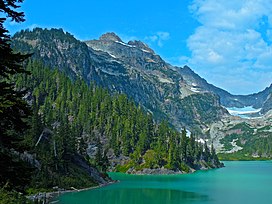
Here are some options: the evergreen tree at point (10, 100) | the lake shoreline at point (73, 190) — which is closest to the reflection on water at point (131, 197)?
the lake shoreline at point (73, 190)

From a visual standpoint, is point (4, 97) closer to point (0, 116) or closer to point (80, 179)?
point (0, 116)

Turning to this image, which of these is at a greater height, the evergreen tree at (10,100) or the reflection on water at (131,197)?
the evergreen tree at (10,100)

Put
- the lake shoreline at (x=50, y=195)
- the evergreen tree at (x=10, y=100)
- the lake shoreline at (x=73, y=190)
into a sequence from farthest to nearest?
the lake shoreline at (x=73, y=190) → the lake shoreline at (x=50, y=195) → the evergreen tree at (x=10, y=100)

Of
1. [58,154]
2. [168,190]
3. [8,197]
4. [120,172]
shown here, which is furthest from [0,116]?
[120,172]

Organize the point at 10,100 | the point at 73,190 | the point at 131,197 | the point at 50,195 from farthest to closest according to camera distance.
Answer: the point at 73,190 < the point at 131,197 < the point at 50,195 < the point at 10,100

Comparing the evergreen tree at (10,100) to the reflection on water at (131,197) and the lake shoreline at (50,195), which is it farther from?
the reflection on water at (131,197)

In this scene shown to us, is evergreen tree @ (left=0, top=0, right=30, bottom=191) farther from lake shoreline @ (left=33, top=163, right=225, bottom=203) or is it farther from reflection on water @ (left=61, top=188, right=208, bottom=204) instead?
reflection on water @ (left=61, top=188, right=208, bottom=204)

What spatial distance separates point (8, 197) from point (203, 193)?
284ft

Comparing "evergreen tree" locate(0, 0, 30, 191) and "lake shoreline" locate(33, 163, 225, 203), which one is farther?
"lake shoreline" locate(33, 163, 225, 203)

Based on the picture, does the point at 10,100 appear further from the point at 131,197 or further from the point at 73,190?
the point at 73,190

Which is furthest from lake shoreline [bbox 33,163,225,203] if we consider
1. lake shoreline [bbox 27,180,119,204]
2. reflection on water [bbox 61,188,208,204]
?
reflection on water [bbox 61,188,208,204]

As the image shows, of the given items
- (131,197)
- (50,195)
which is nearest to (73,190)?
(50,195)

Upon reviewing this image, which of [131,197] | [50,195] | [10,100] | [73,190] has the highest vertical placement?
[10,100]

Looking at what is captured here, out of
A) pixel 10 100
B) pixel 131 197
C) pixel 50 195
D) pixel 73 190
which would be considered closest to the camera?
pixel 10 100
